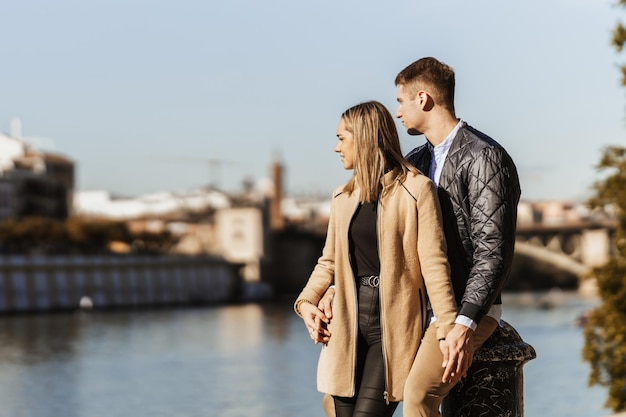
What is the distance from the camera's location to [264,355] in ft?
120

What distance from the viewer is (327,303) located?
3.66 metres

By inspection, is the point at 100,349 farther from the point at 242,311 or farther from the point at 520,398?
the point at 520,398

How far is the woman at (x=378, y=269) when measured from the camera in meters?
3.46

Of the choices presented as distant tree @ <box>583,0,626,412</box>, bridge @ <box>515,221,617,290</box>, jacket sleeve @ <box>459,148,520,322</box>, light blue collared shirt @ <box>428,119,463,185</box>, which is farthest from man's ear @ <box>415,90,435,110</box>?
bridge @ <box>515,221,617,290</box>

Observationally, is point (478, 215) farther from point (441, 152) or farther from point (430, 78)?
point (430, 78)

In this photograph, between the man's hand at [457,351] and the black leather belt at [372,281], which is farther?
the black leather belt at [372,281]

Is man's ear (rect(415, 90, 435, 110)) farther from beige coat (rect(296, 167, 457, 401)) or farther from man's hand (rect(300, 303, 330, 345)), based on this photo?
man's hand (rect(300, 303, 330, 345))

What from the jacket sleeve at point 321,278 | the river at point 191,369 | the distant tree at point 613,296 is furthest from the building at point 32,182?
the jacket sleeve at point 321,278

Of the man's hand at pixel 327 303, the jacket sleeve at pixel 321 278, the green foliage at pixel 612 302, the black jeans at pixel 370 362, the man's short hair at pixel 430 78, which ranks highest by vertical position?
the man's short hair at pixel 430 78

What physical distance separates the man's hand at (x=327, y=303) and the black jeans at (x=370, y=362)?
11 cm

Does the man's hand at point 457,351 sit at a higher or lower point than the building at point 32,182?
higher

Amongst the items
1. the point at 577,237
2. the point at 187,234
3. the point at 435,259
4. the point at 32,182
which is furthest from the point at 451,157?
the point at 187,234

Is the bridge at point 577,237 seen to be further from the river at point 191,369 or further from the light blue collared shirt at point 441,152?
the light blue collared shirt at point 441,152

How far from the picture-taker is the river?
78.1 feet
